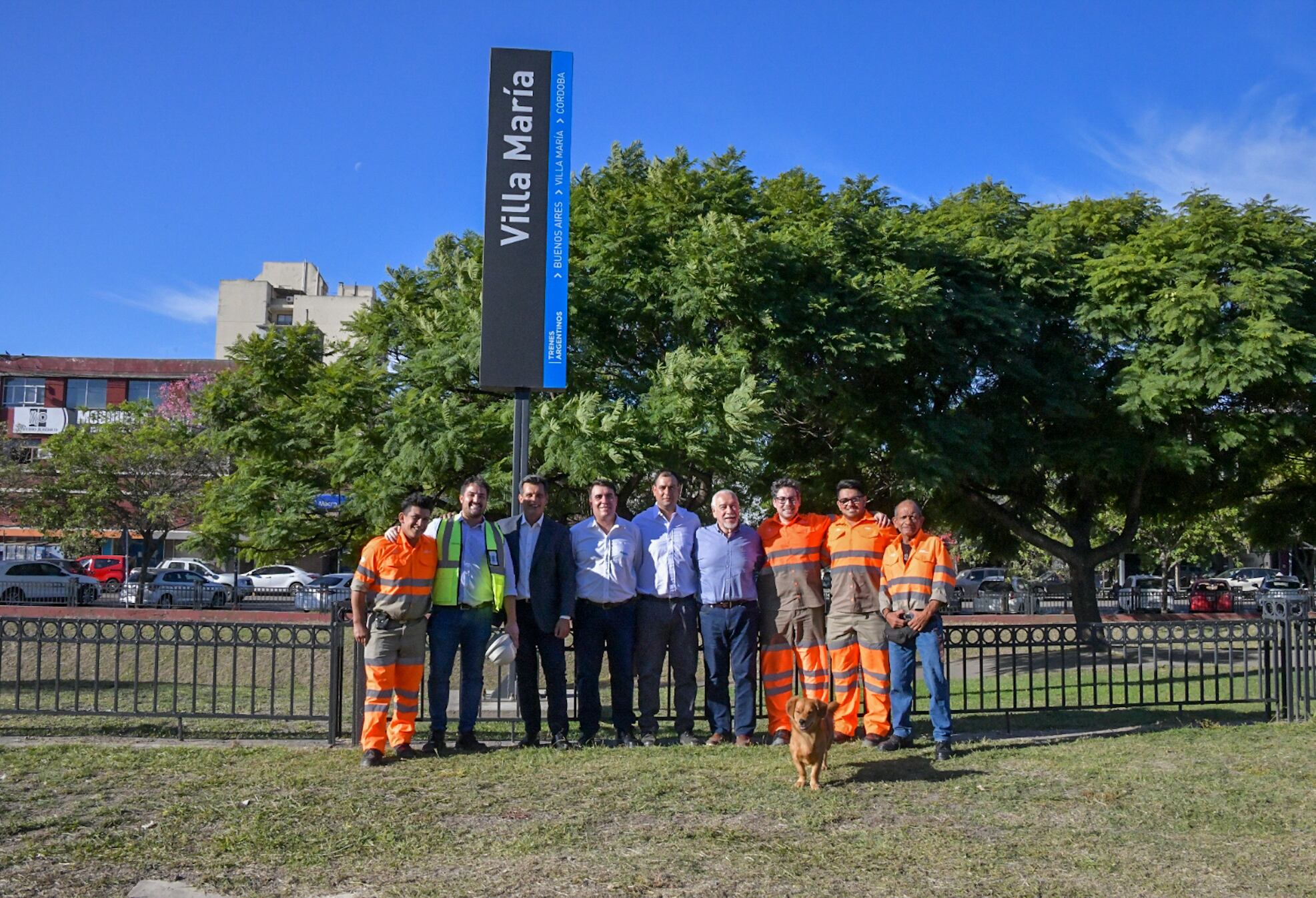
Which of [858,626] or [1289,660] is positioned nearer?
[858,626]

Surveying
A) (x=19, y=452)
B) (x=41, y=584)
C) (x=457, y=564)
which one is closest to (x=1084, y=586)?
(x=457, y=564)

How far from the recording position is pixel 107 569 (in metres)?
40.9

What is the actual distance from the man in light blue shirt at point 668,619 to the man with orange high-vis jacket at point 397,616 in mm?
1593

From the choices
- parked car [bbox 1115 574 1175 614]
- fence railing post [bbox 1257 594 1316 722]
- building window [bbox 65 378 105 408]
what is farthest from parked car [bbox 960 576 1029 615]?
building window [bbox 65 378 105 408]

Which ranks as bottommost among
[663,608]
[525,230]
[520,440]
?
[663,608]

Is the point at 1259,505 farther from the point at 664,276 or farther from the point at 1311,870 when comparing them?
the point at 1311,870

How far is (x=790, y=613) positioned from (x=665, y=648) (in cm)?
99

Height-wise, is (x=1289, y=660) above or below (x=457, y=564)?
below

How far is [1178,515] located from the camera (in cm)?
2308

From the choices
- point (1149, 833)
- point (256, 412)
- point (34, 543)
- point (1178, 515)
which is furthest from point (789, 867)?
point (34, 543)

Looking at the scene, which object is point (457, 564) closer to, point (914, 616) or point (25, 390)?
point (914, 616)

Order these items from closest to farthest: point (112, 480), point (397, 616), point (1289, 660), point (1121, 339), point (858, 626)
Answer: point (397, 616) → point (858, 626) → point (1289, 660) → point (1121, 339) → point (112, 480)

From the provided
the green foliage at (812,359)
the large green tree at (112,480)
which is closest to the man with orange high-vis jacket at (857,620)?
the green foliage at (812,359)

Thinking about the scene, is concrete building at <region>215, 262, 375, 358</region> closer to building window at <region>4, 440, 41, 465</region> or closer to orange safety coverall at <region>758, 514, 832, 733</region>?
building window at <region>4, 440, 41, 465</region>
